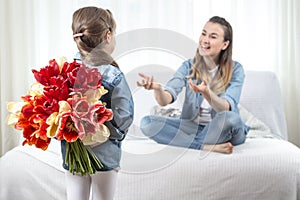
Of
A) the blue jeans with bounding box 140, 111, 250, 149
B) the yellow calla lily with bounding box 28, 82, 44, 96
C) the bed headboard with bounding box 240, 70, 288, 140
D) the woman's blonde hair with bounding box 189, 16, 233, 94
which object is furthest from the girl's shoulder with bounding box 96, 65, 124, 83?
the bed headboard with bounding box 240, 70, 288, 140

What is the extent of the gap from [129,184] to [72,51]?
143 centimetres

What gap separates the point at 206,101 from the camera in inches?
108

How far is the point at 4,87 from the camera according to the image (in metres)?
3.41

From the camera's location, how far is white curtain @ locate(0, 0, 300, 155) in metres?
3.42

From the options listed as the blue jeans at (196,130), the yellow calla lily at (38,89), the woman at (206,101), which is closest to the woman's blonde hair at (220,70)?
the woman at (206,101)

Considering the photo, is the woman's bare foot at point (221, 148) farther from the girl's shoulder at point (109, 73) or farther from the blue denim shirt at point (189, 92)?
the girl's shoulder at point (109, 73)

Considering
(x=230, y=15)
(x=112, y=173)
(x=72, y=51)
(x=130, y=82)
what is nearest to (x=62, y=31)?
(x=72, y=51)

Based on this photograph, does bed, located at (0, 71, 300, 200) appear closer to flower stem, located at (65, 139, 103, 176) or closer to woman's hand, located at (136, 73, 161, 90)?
woman's hand, located at (136, 73, 161, 90)

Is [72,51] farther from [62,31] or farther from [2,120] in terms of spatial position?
[2,120]

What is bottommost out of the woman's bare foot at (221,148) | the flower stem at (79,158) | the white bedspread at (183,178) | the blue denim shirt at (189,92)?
the white bedspread at (183,178)

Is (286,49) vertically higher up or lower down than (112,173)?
higher up

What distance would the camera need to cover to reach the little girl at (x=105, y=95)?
73.2 inches

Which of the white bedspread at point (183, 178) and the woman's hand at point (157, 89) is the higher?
the woman's hand at point (157, 89)

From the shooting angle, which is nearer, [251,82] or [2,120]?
[251,82]
